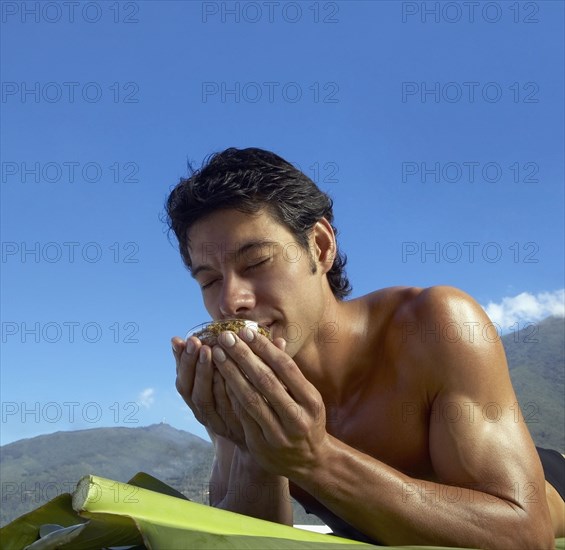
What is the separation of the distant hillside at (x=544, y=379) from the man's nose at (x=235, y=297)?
1067cm

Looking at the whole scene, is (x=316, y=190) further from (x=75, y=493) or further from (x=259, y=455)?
(x=75, y=493)

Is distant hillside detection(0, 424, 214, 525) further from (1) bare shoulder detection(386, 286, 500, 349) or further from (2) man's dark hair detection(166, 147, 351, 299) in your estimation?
(1) bare shoulder detection(386, 286, 500, 349)

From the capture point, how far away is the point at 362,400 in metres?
2.63

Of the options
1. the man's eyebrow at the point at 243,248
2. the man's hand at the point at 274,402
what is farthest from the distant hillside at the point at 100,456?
the man's hand at the point at 274,402

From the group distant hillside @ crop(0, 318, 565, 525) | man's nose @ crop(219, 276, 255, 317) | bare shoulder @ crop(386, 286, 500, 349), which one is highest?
man's nose @ crop(219, 276, 255, 317)

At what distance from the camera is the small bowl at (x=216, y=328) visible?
2.17 m

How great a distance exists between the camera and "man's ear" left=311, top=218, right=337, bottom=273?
2.87 m

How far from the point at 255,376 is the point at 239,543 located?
0.62m

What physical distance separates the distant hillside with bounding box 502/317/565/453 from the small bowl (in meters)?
10.8

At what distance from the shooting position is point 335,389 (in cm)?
272

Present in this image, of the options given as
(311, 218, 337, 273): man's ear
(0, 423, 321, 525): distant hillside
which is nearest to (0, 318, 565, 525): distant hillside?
(0, 423, 321, 525): distant hillside

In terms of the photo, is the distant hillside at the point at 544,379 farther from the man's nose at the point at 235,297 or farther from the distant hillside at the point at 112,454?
the man's nose at the point at 235,297

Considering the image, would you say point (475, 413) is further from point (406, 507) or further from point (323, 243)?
point (323, 243)

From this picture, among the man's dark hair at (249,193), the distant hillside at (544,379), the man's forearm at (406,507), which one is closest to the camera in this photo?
the man's forearm at (406,507)
